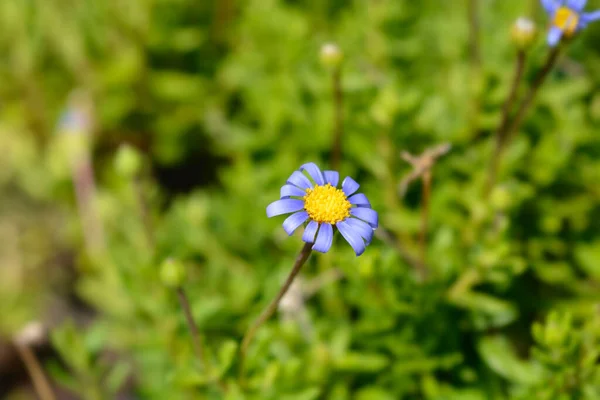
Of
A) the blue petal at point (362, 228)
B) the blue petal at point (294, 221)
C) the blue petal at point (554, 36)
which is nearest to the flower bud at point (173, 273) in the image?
the blue petal at point (294, 221)

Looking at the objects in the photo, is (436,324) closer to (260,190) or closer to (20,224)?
(260,190)

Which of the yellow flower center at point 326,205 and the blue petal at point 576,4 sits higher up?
the blue petal at point 576,4

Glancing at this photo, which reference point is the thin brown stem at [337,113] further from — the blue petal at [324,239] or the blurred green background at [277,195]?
the blue petal at [324,239]

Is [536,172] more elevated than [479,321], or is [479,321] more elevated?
[536,172]

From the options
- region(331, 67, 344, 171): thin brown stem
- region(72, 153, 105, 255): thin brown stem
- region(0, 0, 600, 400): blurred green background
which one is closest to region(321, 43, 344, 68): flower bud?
region(331, 67, 344, 171): thin brown stem

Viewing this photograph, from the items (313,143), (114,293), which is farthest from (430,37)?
(114,293)

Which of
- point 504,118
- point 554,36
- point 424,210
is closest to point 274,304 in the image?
point 424,210

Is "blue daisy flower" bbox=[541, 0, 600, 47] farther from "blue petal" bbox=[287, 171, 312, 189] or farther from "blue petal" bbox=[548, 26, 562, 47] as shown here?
"blue petal" bbox=[287, 171, 312, 189]
